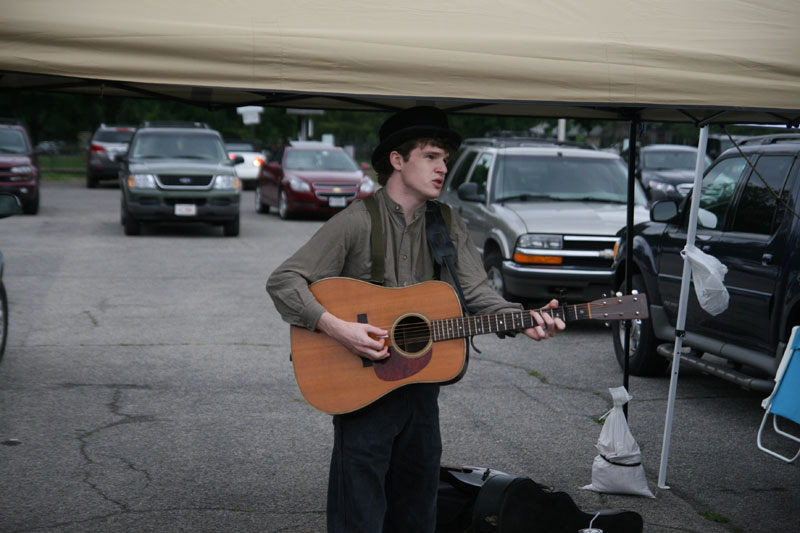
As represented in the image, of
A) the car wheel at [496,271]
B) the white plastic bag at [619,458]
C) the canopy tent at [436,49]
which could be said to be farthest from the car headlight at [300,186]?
the canopy tent at [436,49]

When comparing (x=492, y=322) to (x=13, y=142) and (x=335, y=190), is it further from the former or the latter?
(x=13, y=142)

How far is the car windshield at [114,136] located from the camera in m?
33.2

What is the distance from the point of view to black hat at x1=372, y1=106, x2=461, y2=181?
374cm

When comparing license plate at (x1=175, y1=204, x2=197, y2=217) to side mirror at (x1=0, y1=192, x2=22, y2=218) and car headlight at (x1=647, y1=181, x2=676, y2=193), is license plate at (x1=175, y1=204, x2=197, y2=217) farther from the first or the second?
car headlight at (x1=647, y1=181, x2=676, y2=193)

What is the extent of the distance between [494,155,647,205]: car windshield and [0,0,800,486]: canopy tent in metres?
7.02

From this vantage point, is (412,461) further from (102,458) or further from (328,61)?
(102,458)

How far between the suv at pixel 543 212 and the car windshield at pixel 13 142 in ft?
41.4

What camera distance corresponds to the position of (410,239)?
3.80 m

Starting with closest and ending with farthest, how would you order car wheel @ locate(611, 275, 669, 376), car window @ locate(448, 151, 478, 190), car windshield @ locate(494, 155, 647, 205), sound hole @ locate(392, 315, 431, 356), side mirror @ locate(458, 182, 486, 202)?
sound hole @ locate(392, 315, 431, 356) < car wheel @ locate(611, 275, 669, 376) < side mirror @ locate(458, 182, 486, 202) < car windshield @ locate(494, 155, 647, 205) < car window @ locate(448, 151, 478, 190)

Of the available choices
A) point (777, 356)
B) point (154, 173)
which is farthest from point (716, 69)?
point (154, 173)

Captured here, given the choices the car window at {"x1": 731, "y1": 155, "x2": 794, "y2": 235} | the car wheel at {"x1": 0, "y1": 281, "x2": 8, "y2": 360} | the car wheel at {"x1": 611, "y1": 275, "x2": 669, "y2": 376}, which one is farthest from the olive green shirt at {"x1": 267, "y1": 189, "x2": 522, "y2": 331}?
the car wheel at {"x1": 0, "y1": 281, "x2": 8, "y2": 360}

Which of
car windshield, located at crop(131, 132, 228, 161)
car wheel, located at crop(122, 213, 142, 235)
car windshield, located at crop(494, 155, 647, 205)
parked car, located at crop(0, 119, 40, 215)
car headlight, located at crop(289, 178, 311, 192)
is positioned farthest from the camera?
car headlight, located at crop(289, 178, 311, 192)

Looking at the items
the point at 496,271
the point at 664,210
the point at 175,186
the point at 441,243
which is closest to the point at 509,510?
the point at 441,243

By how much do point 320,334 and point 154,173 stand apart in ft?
47.9
